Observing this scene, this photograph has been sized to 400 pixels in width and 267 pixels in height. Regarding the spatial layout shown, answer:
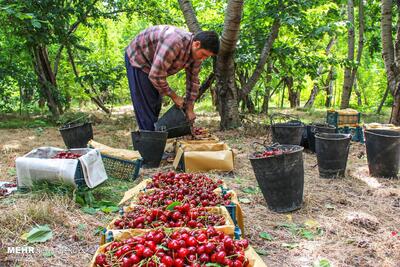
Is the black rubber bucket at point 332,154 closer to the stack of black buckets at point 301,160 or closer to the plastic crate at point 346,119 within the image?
the stack of black buckets at point 301,160

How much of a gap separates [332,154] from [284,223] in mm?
1532

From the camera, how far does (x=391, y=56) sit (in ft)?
22.4

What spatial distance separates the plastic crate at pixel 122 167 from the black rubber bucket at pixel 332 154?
2.05 metres

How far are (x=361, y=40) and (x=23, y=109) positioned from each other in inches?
372

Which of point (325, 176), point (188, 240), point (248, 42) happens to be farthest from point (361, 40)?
point (188, 240)

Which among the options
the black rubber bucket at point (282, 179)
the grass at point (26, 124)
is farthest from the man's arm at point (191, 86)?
the grass at point (26, 124)

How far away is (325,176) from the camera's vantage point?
13.9ft

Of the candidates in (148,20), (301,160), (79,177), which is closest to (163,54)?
(79,177)

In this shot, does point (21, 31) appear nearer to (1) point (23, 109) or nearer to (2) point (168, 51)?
(2) point (168, 51)

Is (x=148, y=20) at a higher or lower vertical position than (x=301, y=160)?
higher

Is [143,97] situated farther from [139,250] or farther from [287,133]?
[139,250]

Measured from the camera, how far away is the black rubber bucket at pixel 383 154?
4.11 metres

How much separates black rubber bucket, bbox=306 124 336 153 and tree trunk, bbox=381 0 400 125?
5.97ft

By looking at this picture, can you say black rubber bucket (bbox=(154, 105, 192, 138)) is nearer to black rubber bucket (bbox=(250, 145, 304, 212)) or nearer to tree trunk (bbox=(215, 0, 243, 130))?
black rubber bucket (bbox=(250, 145, 304, 212))
